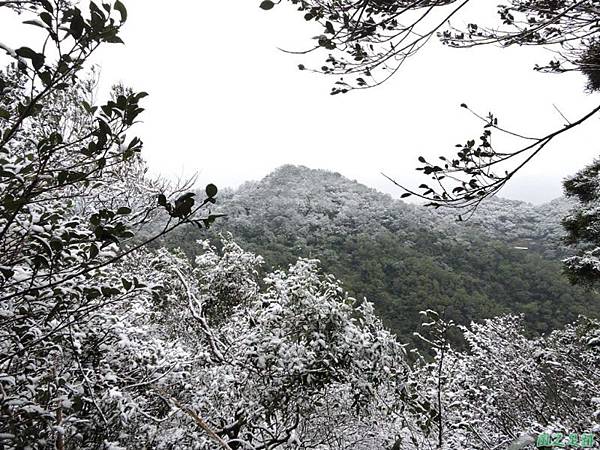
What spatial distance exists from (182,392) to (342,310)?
6.87 ft

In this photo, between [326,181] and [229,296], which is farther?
[326,181]

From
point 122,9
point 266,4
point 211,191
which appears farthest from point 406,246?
point 122,9

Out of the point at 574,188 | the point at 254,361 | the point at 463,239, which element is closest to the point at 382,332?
the point at 254,361

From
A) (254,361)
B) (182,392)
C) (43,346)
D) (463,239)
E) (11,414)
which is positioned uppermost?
(463,239)

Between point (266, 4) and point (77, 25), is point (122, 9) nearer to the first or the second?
point (77, 25)

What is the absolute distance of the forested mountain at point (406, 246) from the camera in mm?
18984

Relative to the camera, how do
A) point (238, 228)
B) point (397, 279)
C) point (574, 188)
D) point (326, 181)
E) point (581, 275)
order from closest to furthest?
1. point (581, 275)
2. point (574, 188)
3. point (397, 279)
4. point (238, 228)
5. point (326, 181)

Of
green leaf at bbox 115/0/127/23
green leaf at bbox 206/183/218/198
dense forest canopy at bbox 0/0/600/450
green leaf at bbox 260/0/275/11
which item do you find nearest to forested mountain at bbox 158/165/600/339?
dense forest canopy at bbox 0/0/600/450

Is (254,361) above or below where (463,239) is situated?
below

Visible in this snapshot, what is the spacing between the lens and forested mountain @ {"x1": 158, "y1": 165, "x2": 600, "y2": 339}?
19.0 m

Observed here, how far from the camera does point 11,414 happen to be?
1397 mm

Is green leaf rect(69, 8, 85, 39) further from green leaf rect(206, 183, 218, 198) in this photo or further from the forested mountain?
the forested mountain

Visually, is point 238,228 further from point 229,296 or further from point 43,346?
point 43,346

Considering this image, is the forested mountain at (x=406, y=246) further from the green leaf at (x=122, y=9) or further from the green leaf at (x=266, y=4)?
the green leaf at (x=122, y=9)
